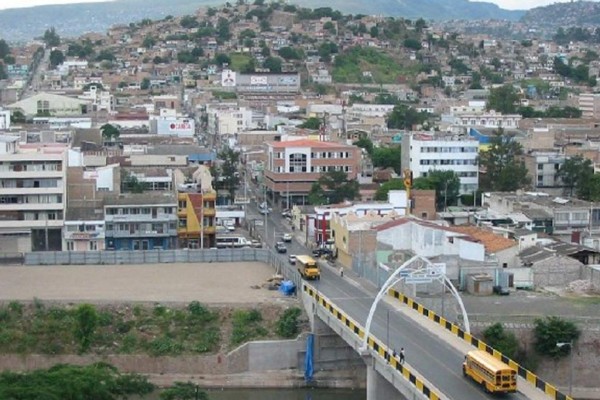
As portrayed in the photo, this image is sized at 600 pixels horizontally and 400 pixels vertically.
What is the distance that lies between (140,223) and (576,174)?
509 inches

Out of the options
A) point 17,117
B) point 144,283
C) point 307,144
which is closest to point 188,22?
point 17,117

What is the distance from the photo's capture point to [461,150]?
32.0 m

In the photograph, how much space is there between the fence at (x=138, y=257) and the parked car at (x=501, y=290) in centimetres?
499

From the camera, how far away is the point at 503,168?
30.9 metres

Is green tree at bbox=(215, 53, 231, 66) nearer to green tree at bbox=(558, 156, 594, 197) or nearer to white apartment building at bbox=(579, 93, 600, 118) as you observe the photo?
white apartment building at bbox=(579, 93, 600, 118)

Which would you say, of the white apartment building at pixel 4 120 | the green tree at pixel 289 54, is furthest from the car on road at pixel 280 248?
the green tree at pixel 289 54

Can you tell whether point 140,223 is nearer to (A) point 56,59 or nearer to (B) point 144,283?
(B) point 144,283

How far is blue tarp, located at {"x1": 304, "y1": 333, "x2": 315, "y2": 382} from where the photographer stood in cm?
1742

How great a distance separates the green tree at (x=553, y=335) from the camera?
56.6ft

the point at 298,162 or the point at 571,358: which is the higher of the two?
the point at 298,162

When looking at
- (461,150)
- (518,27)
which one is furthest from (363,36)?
(518,27)

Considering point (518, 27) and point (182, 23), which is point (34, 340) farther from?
point (518, 27)

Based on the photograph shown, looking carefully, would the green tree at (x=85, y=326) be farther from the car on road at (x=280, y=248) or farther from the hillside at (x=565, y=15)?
the hillside at (x=565, y=15)

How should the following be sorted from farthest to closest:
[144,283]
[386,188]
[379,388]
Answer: [386,188]
[144,283]
[379,388]
